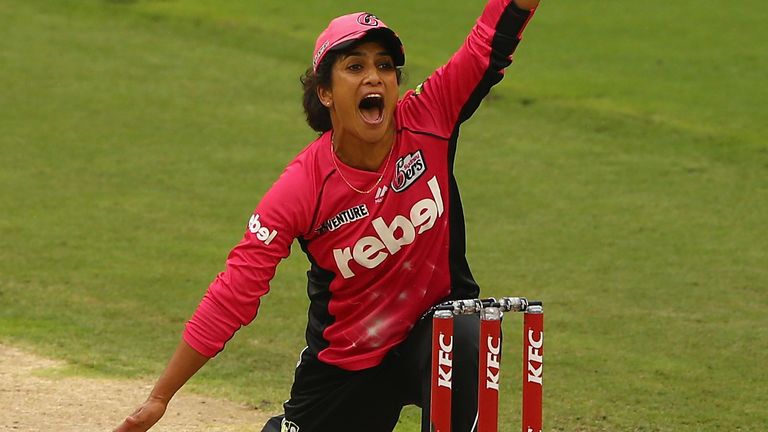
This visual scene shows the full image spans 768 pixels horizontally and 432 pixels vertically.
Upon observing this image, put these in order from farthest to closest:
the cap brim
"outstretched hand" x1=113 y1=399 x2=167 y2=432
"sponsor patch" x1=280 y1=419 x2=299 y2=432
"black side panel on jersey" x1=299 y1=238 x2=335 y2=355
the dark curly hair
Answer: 1. "sponsor patch" x1=280 y1=419 x2=299 y2=432
2. "black side panel on jersey" x1=299 y1=238 x2=335 y2=355
3. the dark curly hair
4. the cap brim
5. "outstretched hand" x1=113 y1=399 x2=167 y2=432

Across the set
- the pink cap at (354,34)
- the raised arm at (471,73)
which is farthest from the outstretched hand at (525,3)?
the pink cap at (354,34)

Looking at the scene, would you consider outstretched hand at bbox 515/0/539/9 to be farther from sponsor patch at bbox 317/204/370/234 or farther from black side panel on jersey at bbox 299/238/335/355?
black side panel on jersey at bbox 299/238/335/355

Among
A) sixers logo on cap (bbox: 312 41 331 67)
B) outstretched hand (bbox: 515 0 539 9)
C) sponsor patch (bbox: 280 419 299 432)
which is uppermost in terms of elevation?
outstretched hand (bbox: 515 0 539 9)

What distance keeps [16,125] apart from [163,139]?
1.36 meters

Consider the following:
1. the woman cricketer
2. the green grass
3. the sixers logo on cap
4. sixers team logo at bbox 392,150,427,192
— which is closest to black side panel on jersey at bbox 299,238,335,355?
the woman cricketer

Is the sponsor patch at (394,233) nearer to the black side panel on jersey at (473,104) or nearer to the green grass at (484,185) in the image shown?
the black side panel on jersey at (473,104)

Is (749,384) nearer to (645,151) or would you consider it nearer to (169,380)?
(169,380)

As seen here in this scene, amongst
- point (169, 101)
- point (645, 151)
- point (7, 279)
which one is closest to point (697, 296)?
point (645, 151)

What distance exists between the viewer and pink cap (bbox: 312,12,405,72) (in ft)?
15.4

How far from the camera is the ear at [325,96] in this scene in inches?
192

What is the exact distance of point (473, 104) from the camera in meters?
4.91

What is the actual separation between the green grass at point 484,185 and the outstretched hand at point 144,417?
235 cm

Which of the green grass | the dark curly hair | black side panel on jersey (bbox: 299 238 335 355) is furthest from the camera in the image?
the green grass

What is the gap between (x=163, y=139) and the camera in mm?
12281
